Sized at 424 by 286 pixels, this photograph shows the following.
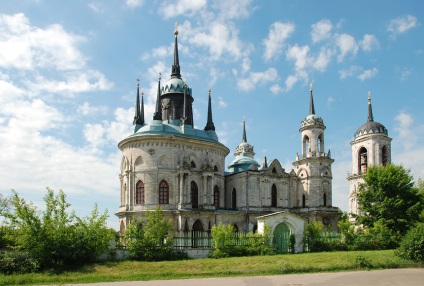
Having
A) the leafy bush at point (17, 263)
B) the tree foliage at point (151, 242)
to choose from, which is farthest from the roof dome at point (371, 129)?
the leafy bush at point (17, 263)

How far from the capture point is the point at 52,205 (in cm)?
2655

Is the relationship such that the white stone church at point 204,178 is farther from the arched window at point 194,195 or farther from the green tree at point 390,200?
the green tree at point 390,200

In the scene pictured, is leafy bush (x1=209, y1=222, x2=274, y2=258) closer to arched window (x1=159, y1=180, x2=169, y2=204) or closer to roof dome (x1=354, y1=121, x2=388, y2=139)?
arched window (x1=159, y1=180, x2=169, y2=204)

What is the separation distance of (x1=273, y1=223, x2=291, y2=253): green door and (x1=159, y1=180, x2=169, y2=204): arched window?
11.1 metres

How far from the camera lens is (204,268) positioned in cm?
2520

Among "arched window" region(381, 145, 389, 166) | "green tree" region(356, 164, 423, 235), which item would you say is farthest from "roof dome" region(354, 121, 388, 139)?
"green tree" region(356, 164, 423, 235)

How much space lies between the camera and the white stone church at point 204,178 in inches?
1577

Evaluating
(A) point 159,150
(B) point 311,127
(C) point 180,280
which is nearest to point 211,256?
(C) point 180,280

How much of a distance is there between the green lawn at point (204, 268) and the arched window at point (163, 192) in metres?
13.5

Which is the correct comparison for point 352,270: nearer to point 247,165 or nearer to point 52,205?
point 52,205

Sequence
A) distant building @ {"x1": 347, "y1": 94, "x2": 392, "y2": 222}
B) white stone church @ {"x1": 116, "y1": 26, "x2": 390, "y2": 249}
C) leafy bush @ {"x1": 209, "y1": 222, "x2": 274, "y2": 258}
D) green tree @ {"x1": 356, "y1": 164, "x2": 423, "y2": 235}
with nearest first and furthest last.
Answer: leafy bush @ {"x1": 209, "y1": 222, "x2": 274, "y2": 258}, green tree @ {"x1": 356, "y1": 164, "x2": 423, "y2": 235}, white stone church @ {"x1": 116, "y1": 26, "x2": 390, "y2": 249}, distant building @ {"x1": 347, "y1": 94, "x2": 392, "y2": 222}

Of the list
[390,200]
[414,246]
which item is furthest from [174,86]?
[414,246]

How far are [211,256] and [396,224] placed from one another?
1604 centimetres

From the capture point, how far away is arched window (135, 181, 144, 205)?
4016 centimetres
